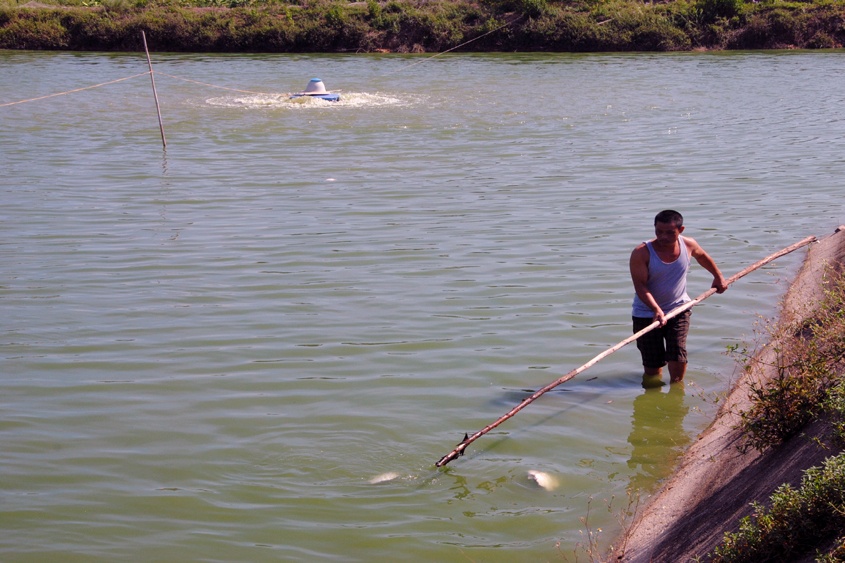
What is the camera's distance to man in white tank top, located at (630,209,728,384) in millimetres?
6742

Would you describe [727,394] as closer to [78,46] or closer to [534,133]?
[534,133]

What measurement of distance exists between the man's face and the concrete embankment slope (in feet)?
4.17

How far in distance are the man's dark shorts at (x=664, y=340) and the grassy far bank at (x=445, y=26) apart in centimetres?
3584

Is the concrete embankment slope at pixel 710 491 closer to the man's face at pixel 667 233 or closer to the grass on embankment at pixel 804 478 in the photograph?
the grass on embankment at pixel 804 478

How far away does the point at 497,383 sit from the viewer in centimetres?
731

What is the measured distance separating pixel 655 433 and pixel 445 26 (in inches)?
1543

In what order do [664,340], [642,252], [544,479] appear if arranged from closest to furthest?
[544,479]
[642,252]
[664,340]

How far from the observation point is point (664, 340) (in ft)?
23.5

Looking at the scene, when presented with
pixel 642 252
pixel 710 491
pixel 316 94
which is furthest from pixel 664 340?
pixel 316 94

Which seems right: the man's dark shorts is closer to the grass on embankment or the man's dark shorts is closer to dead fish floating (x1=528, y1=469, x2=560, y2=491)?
the grass on embankment

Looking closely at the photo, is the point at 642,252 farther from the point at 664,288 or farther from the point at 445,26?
the point at 445,26

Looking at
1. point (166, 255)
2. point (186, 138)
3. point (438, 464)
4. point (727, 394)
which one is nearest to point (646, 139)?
point (186, 138)

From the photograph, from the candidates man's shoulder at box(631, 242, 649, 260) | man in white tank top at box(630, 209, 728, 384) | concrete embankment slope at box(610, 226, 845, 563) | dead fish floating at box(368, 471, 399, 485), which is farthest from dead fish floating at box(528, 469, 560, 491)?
man's shoulder at box(631, 242, 649, 260)

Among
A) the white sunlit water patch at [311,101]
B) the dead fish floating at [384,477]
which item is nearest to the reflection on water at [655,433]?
the dead fish floating at [384,477]
